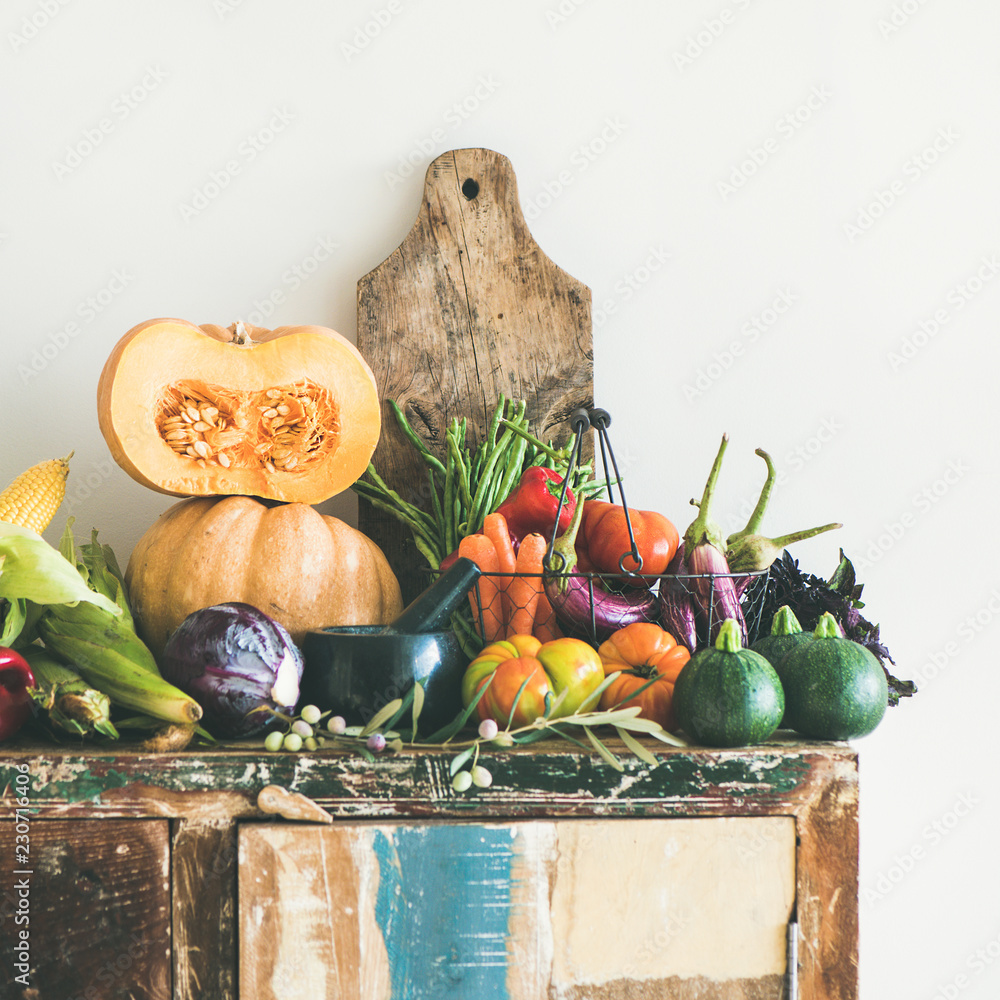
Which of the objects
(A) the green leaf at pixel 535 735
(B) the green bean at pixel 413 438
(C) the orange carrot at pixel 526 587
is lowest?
(A) the green leaf at pixel 535 735

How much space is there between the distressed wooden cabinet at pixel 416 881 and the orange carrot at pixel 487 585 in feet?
0.77

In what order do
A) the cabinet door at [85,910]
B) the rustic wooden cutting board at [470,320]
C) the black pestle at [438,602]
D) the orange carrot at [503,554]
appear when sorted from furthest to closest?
1. the rustic wooden cutting board at [470,320]
2. the orange carrot at [503,554]
3. the black pestle at [438,602]
4. the cabinet door at [85,910]

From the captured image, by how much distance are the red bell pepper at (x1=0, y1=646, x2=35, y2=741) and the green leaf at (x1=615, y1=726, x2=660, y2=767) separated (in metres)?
0.56

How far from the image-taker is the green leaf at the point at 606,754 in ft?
2.36

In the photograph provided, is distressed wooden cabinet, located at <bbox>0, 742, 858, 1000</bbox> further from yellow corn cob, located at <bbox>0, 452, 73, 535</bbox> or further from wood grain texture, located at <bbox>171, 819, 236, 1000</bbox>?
yellow corn cob, located at <bbox>0, 452, 73, 535</bbox>

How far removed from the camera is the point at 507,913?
28.4 inches

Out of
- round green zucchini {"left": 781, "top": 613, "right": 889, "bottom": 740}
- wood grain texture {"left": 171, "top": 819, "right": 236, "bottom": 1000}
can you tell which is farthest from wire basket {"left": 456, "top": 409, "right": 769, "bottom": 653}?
wood grain texture {"left": 171, "top": 819, "right": 236, "bottom": 1000}

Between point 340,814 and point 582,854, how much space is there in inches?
8.7

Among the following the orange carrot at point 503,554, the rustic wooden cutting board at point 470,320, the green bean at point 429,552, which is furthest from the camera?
the rustic wooden cutting board at point 470,320

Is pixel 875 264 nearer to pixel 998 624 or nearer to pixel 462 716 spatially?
pixel 998 624

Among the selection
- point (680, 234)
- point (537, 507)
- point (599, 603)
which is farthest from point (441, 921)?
point (680, 234)

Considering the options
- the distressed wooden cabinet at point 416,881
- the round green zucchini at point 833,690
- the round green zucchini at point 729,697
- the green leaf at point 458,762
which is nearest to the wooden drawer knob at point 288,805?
the distressed wooden cabinet at point 416,881

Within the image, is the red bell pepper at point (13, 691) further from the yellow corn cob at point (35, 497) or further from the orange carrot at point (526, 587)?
the orange carrot at point (526, 587)

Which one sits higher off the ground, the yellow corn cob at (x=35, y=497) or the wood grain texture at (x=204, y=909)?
the yellow corn cob at (x=35, y=497)
